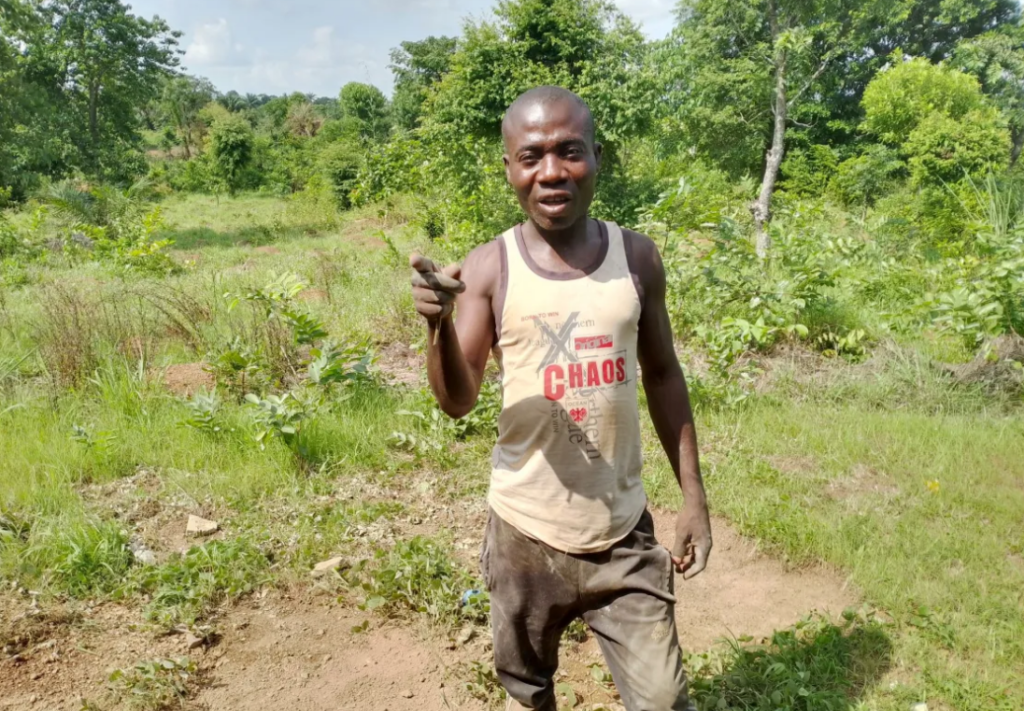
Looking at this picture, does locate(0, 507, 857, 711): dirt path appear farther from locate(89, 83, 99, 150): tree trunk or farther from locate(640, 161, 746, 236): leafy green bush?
locate(89, 83, 99, 150): tree trunk

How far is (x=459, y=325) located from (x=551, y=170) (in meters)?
0.37

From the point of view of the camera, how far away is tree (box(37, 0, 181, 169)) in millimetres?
19531

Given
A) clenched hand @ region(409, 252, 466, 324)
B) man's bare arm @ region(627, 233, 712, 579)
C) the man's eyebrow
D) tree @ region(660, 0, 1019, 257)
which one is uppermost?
tree @ region(660, 0, 1019, 257)

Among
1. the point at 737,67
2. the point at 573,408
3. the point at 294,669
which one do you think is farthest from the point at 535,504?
the point at 737,67

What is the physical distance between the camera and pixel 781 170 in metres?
17.7

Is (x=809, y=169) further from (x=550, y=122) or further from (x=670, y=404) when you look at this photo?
(x=550, y=122)

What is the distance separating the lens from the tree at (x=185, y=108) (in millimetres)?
32969

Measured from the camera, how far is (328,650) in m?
2.65

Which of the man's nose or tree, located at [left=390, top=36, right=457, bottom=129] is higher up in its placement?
tree, located at [left=390, top=36, right=457, bottom=129]

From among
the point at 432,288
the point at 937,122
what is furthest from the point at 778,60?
the point at 432,288

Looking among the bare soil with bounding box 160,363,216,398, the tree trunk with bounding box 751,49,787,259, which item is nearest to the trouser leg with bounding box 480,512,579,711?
the bare soil with bounding box 160,363,216,398

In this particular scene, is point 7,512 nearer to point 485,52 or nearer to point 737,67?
point 485,52

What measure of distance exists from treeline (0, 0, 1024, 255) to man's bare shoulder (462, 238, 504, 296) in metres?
3.62

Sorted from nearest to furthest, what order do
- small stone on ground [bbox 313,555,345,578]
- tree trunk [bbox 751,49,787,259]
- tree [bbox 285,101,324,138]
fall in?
small stone on ground [bbox 313,555,345,578]
tree trunk [bbox 751,49,787,259]
tree [bbox 285,101,324,138]
